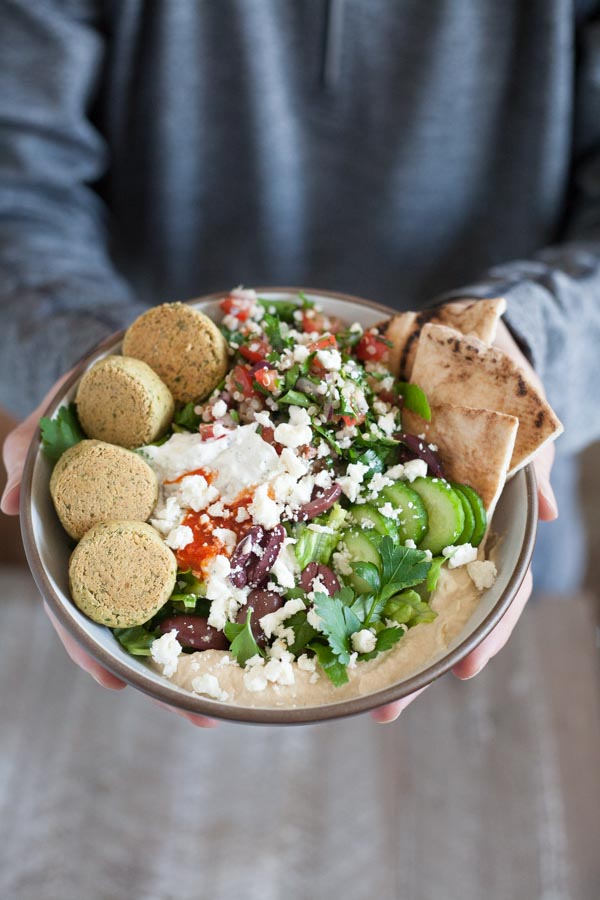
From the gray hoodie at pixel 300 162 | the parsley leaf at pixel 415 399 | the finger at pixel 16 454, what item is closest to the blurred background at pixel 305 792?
the gray hoodie at pixel 300 162

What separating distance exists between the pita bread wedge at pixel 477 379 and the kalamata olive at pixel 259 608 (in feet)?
1.55

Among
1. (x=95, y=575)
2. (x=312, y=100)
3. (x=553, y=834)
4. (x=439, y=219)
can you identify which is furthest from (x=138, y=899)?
(x=312, y=100)

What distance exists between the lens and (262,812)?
2496mm

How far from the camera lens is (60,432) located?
1438 millimetres

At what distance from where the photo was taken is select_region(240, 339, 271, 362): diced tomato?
58.7 inches

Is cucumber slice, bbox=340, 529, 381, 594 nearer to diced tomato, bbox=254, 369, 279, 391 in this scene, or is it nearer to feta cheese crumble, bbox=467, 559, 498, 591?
feta cheese crumble, bbox=467, 559, 498, 591

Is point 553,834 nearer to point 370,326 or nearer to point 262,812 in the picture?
point 262,812

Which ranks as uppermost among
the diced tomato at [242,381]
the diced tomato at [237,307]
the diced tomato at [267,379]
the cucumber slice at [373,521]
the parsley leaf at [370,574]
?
the diced tomato at [237,307]

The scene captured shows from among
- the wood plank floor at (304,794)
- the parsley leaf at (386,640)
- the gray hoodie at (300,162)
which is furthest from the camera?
the wood plank floor at (304,794)

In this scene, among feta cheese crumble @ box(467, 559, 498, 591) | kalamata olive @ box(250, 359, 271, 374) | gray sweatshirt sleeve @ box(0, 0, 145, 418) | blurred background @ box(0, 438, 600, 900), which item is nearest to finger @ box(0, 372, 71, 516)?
gray sweatshirt sleeve @ box(0, 0, 145, 418)

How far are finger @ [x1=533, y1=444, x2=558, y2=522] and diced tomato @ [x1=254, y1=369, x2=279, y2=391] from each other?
0.49 m

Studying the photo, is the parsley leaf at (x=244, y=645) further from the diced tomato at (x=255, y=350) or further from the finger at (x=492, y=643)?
the diced tomato at (x=255, y=350)

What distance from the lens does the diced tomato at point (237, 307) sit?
158 centimetres

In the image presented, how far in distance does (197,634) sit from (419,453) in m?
0.50
